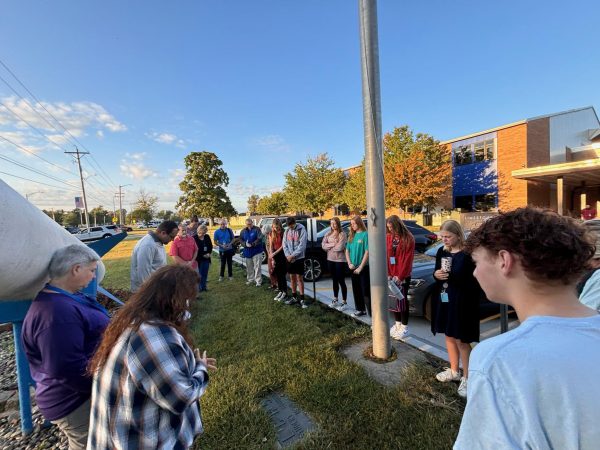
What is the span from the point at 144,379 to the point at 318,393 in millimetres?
2136

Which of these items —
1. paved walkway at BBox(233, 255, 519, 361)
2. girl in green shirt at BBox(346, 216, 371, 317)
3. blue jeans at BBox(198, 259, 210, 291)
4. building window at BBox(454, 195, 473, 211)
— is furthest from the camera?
building window at BBox(454, 195, 473, 211)

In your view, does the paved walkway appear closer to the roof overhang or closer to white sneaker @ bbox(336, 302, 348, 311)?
white sneaker @ bbox(336, 302, 348, 311)

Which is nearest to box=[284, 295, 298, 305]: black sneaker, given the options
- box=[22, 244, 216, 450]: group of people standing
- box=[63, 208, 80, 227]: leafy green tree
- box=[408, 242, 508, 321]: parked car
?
box=[408, 242, 508, 321]: parked car

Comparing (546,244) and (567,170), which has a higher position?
(567,170)

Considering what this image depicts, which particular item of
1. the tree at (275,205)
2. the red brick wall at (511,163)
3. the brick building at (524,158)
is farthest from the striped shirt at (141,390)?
the tree at (275,205)

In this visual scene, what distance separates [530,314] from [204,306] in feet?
21.5

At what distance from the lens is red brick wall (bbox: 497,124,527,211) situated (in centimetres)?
2342

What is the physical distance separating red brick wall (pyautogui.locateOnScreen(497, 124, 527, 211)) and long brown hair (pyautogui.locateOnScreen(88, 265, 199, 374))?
27.1 meters

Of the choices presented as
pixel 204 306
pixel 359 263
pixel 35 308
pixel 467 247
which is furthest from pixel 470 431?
pixel 204 306

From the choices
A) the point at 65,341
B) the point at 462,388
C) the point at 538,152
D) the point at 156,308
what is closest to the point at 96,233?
the point at 65,341

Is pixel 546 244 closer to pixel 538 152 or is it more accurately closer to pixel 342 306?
pixel 342 306

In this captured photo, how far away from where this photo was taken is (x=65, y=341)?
5.53ft

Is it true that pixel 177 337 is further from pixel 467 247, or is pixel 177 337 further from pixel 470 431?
pixel 467 247

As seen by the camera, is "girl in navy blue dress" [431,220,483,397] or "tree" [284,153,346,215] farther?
"tree" [284,153,346,215]
